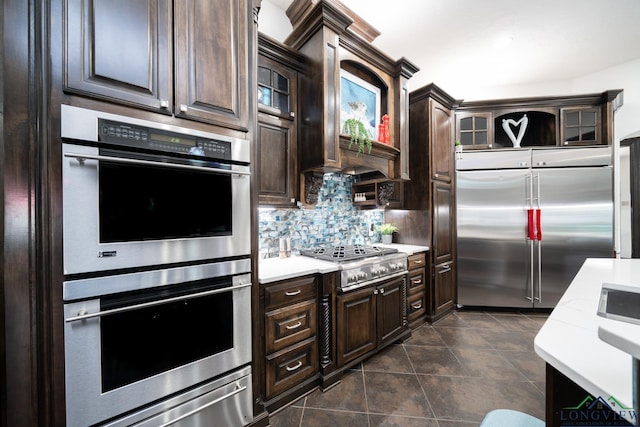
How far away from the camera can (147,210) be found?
3.63 ft

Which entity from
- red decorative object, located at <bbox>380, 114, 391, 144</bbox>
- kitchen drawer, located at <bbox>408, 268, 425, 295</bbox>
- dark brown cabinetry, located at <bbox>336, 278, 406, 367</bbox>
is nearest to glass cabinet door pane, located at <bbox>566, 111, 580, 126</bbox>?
red decorative object, located at <bbox>380, 114, 391, 144</bbox>

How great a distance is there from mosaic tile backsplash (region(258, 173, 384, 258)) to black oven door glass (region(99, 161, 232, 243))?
942mm

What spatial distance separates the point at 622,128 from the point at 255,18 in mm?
4843

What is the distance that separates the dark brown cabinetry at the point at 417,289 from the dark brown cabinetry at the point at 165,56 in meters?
2.34

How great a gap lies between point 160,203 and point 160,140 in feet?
0.97

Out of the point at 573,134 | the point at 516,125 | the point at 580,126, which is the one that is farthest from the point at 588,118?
the point at 516,125

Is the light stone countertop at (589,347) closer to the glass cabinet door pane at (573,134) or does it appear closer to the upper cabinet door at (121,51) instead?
the upper cabinet door at (121,51)

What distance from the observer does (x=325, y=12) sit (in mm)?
1908

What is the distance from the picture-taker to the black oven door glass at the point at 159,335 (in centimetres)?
102

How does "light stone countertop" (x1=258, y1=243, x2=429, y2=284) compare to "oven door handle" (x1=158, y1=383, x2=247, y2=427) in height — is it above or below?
above

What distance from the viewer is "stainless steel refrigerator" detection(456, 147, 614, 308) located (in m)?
3.03

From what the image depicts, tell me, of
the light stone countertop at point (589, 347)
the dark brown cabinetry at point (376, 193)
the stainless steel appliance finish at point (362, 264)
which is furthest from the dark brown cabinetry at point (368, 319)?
the light stone countertop at point (589, 347)

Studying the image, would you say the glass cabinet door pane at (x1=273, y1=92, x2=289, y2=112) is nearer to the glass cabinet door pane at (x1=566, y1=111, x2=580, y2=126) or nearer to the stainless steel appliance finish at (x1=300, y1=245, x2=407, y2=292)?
the stainless steel appliance finish at (x1=300, y1=245, x2=407, y2=292)

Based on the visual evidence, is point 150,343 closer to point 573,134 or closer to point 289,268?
point 289,268
